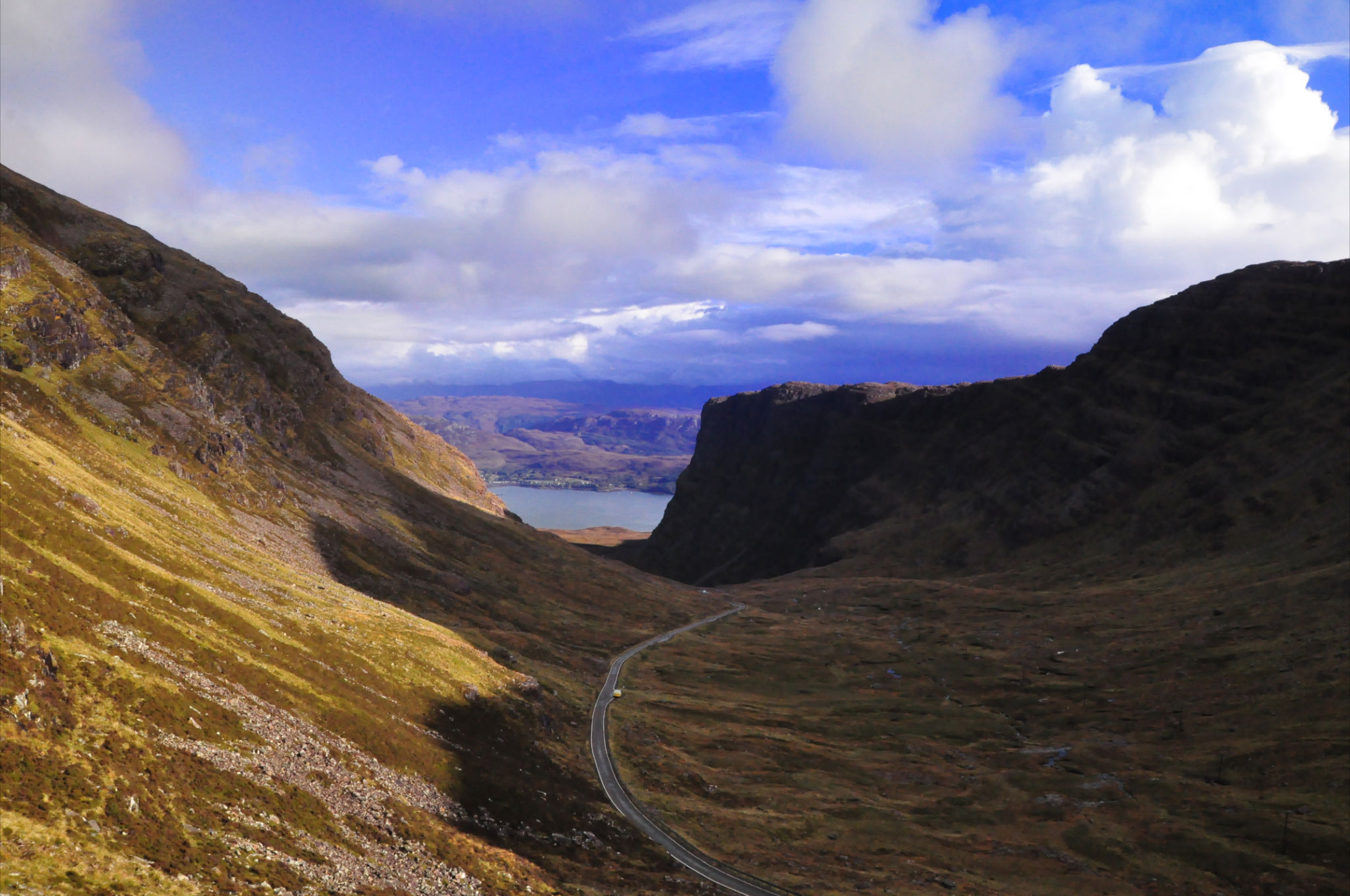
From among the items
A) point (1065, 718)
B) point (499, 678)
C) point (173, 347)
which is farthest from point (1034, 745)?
point (173, 347)

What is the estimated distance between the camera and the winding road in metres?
63.0

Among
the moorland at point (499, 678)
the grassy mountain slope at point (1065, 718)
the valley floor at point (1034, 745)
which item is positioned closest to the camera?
the moorland at point (499, 678)

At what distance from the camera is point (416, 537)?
148 metres

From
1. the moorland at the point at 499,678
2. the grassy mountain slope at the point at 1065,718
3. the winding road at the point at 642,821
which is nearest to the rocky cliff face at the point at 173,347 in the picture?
the moorland at the point at 499,678

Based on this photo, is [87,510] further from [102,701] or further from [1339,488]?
[1339,488]

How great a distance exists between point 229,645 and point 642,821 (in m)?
39.7

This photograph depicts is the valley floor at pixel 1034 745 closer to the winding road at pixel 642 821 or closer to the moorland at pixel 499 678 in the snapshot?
the moorland at pixel 499 678

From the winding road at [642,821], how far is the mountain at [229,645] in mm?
2152

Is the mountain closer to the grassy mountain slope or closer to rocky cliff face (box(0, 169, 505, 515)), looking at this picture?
rocky cliff face (box(0, 169, 505, 515))

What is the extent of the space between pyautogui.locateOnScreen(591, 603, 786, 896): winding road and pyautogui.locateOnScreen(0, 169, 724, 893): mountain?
2.15 metres

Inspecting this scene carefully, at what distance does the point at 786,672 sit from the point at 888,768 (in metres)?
41.1

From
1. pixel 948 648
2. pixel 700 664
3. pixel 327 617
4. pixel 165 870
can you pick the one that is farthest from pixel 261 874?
pixel 948 648

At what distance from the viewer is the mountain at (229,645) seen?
38.4 m

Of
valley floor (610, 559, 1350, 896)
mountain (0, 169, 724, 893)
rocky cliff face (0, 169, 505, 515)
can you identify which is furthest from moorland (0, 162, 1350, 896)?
rocky cliff face (0, 169, 505, 515)
